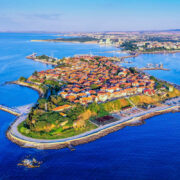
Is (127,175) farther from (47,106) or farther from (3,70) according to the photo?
(3,70)

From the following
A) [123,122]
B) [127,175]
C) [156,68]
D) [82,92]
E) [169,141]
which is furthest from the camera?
[156,68]

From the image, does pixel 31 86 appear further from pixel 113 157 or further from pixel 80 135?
pixel 113 157

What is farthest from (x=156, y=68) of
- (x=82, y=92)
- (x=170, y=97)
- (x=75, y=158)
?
(x=75, y=158)

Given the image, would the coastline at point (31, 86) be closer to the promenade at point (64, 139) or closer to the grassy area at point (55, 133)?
the promenade at point (64, 139)

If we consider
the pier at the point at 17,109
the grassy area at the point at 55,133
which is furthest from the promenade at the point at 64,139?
the pier at the point at 17,109

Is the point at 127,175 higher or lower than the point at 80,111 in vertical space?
lower

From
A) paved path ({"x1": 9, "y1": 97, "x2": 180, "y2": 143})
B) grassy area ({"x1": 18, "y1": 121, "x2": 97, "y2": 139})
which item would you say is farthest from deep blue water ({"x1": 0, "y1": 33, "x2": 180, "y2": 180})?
grassy area ({"x1": 18, "y1": 121, "x2": 97, "y2": 139})

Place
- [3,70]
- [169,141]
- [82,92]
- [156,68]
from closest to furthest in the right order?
1. [169,141]
2. [82,92]
3. [3,70]
4. [156,68]

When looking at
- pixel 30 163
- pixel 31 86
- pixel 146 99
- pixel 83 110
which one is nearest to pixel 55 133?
pixel 30 163
